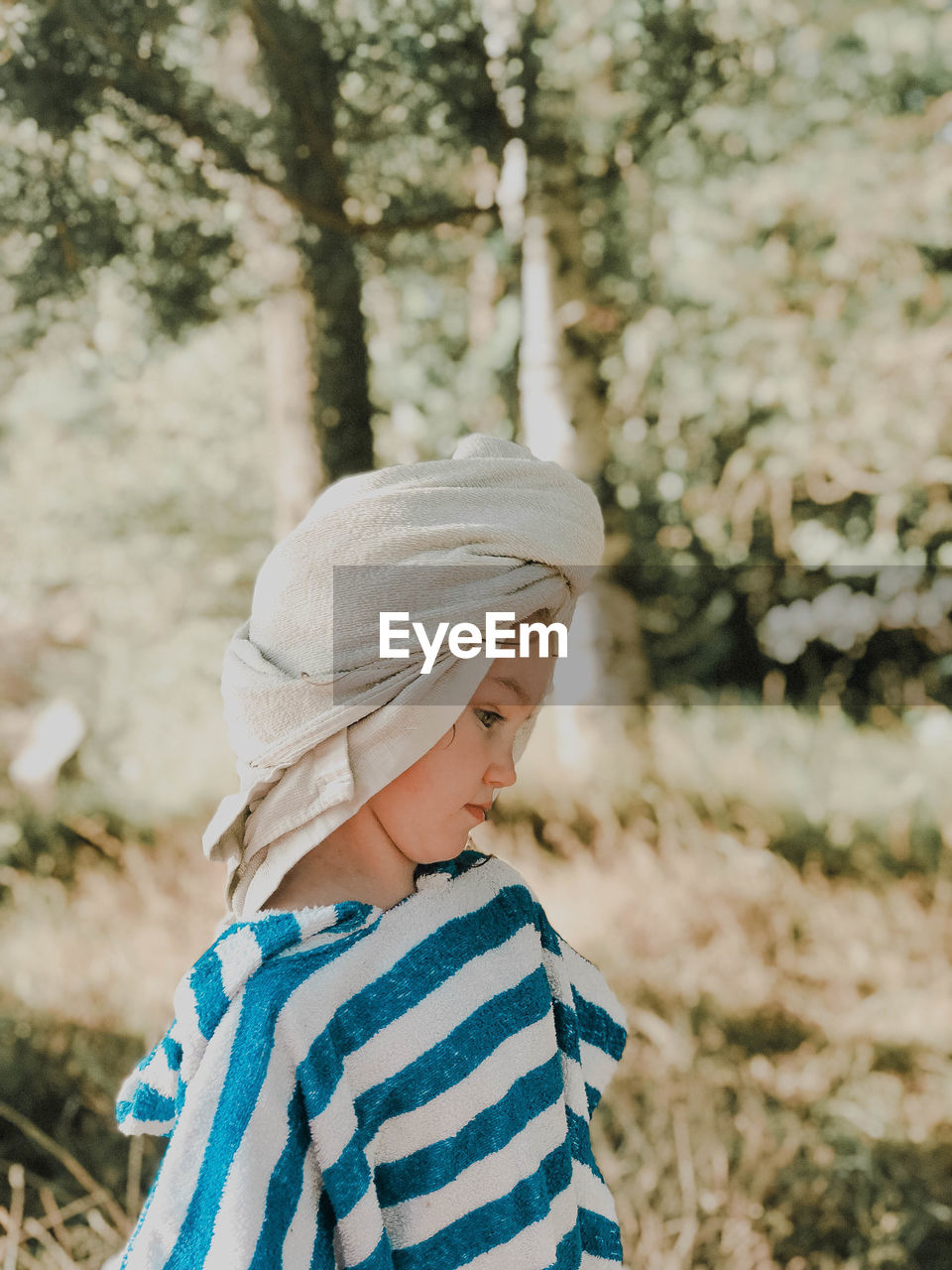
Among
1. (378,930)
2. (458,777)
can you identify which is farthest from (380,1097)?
(458,777)

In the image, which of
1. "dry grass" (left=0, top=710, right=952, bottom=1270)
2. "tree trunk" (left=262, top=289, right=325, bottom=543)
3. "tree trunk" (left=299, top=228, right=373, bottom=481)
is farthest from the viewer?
"tree trunk" (left=262, top=289, right=325, bottom=543)

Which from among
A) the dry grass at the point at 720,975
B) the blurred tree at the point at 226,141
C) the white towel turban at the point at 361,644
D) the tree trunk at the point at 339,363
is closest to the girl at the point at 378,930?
the white towel turban at the point at 361,644

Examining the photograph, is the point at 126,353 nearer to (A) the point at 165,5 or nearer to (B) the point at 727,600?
(A) the point at 165,5

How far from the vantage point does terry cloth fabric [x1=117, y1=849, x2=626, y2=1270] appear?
3.35ft

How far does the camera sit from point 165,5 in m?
2.18

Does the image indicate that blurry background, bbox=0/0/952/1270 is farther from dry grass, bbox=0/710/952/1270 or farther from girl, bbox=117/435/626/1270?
girl, bbox=117/435/626/1270

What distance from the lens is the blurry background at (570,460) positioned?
8.20ft

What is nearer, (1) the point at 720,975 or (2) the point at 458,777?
(2) the point at 458,777

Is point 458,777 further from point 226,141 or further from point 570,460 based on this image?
point 570,460

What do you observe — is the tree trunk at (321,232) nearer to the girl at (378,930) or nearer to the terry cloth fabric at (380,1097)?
the girl at (378,930)

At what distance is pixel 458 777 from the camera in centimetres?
122

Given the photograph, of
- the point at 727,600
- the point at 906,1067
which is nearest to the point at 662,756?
the point at 906,1067

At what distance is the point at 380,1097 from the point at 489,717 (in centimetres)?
44

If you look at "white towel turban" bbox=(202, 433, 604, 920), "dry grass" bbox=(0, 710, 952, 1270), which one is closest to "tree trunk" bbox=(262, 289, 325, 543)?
"dry grass" bbox=(0, 710, 952, 1270)
